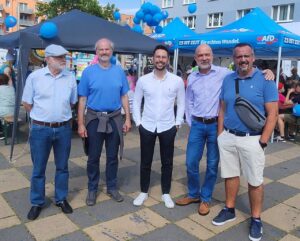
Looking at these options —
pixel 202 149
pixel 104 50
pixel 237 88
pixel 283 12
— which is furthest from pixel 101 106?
pixel 283 12

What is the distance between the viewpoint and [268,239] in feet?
10.8

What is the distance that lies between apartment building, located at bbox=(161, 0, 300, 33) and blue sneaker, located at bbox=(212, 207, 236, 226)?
77.8 feet

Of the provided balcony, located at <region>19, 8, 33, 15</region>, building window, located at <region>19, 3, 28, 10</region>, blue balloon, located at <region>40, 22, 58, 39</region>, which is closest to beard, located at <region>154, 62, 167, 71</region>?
blue balloon, located at <region>40, 22, 58, 39</region>

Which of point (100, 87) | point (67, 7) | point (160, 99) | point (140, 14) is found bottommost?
point (160, 99)

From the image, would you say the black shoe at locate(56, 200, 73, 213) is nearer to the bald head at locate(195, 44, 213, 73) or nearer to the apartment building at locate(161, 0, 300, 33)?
the bald head at locate(195, 44, 213, 73)

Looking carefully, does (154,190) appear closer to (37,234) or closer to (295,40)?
(37,234)

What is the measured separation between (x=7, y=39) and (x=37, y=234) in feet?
15.0

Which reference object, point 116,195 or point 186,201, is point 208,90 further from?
point 116,195

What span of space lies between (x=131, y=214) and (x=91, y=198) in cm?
52

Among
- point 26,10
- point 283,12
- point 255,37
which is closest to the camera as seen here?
point 255,37

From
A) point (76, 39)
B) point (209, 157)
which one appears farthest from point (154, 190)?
point (76, 39)

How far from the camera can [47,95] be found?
3.31m

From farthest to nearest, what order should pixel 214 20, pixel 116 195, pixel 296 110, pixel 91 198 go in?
pixel 214 20 → pixel 296 110 → pixel 116 195 → pixel 91 198

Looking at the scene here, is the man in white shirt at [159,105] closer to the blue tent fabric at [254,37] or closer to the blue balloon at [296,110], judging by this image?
the blue balloon at [296,110]
